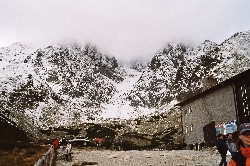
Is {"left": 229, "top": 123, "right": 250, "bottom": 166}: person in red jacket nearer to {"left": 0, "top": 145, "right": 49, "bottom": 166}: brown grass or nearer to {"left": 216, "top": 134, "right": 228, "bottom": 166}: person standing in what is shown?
{"left": 216, "top": 134, "right": 228, "bottom": 166}: person standing

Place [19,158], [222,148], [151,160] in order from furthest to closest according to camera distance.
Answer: [19,158] < [151,160] < [222,148]

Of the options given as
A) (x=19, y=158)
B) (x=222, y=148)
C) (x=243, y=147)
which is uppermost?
(x=222, y=148)

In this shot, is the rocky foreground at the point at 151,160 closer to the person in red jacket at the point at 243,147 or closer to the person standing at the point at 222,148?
the person standing at the point at 222,148

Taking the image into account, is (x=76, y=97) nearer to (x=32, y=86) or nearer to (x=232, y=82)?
(x=32, y=86)

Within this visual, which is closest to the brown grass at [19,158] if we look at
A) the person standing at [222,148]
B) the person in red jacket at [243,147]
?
the person standing at [222,148]

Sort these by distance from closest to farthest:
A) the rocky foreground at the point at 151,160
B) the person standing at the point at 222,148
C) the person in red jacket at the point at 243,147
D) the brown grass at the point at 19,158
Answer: the person in red jacket at the point at 243,147 → the person standing at the point at 222,148 → the rocky foreground at the point at 151,160 → the brown grass at the point at 19,158

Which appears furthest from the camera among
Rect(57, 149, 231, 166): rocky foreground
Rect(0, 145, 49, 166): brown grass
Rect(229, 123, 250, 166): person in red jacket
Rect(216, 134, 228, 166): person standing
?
Rect(0, 145, 49, 166): brown grass

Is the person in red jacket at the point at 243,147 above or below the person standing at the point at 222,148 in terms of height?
below

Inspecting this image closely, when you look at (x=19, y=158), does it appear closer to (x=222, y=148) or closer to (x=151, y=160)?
(x=151, y=160)

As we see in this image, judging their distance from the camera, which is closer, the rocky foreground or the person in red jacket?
the person in red jacket

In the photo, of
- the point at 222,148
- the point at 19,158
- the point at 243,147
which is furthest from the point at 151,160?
the point at 243,147

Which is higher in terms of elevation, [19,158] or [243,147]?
[243,147]

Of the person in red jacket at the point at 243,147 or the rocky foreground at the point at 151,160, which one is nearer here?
the person in red jacket at the point at 243,147

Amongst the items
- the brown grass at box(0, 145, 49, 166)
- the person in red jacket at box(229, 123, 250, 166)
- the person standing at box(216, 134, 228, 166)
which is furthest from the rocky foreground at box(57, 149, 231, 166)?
the person in red jacket at box(229, 123, 250, 166)
